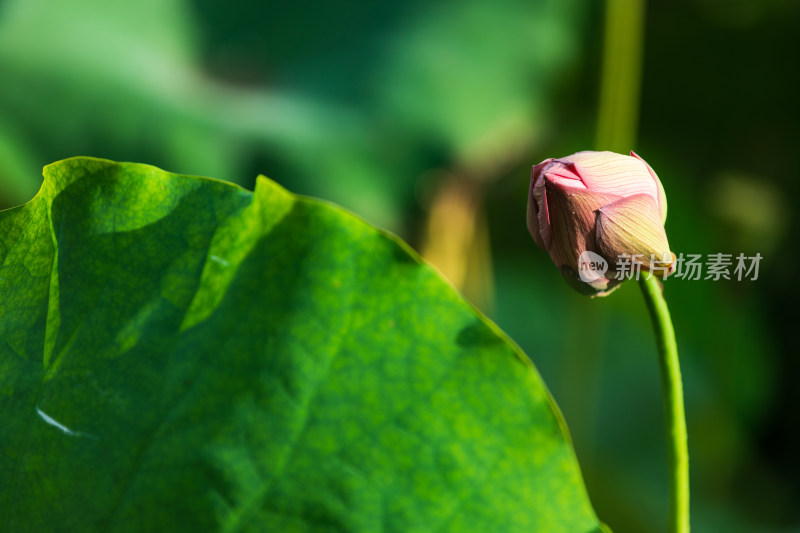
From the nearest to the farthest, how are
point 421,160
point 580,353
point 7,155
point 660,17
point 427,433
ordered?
point 427,433 < point 7,155 < point 421,160 < point 580,353 < point 660,17

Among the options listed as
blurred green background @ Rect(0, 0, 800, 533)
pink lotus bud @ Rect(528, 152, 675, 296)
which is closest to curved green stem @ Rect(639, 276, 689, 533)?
pink lotus bud @ Rect(528, 152, 675, 296)

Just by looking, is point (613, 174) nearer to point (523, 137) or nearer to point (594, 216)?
point (594, 216)

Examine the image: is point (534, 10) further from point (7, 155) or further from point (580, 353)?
point (7, 155)

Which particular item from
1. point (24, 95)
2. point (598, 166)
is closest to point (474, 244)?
point (24, 95)

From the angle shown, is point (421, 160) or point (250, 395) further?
point (421, 160)

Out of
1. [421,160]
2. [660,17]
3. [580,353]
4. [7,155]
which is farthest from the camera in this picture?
[660,17]

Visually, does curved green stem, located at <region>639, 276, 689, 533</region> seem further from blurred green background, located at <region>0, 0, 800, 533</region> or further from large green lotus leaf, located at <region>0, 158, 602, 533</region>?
blurred green background, located at <region>0, 0, 800, 533</region>

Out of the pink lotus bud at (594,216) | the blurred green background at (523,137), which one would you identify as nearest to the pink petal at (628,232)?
the pink lotus bud at (594,216)
